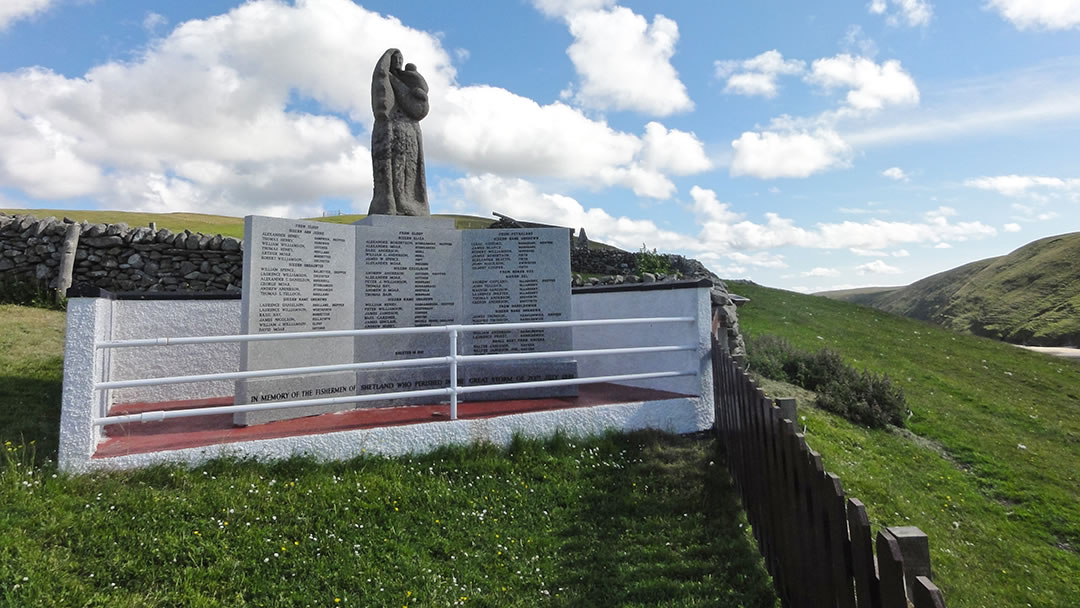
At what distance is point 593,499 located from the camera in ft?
15.0

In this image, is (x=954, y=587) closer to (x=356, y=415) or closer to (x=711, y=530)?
(x=711, y=530)

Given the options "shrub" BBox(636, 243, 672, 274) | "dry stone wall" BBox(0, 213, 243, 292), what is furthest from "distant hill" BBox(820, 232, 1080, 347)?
"dry stone wall" BBox(0, 213, 243, 292)

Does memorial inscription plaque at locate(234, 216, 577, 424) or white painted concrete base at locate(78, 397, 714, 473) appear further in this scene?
memorial inscription plaque at locate(234, 216, 577, 424)

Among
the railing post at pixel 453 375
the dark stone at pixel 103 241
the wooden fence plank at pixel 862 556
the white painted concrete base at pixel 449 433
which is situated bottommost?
the white painted concrete base at pixel 449 433

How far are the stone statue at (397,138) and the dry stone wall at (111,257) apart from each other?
16.8ft

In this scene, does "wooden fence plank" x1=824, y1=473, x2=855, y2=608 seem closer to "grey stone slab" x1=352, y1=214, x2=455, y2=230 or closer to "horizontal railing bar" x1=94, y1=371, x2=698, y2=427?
"horizontal railing bar" x1=94, y1=371, x2=698, y2=427

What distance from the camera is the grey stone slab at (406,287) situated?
6680mm

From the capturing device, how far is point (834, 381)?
9461 millimetres

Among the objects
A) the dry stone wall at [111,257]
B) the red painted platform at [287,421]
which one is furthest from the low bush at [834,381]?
the dry stone wall at [111,257]

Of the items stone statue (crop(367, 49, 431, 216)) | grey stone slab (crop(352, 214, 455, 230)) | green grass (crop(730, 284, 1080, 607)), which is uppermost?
stone statue (crop(367, 49, 431, 216))

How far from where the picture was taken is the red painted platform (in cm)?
478

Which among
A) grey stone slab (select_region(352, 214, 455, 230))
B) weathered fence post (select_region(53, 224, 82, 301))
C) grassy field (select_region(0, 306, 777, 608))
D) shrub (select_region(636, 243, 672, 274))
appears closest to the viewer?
grassy field (select_region(0, 306, 777, 608))

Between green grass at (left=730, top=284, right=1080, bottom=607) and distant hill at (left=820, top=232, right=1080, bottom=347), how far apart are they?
35.5 meters

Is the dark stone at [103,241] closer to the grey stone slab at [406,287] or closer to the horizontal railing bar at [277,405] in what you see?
the grey stone slab at [406,287]
